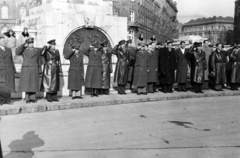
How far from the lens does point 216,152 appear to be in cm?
547

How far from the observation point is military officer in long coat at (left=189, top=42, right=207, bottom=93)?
513 inches

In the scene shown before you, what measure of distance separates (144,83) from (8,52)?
4.77 metres

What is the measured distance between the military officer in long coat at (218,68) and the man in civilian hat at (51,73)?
6.47m

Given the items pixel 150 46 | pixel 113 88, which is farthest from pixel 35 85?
pixel 150 46

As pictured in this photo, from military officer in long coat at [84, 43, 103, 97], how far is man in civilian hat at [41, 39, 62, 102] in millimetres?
1374

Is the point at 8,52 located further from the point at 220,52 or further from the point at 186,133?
the point at 220,52

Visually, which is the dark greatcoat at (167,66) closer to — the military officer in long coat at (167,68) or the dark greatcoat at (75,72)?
the military officer in long coat at (167,68)

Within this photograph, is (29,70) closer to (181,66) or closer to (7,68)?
(7,68)

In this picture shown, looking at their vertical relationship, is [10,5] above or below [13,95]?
above

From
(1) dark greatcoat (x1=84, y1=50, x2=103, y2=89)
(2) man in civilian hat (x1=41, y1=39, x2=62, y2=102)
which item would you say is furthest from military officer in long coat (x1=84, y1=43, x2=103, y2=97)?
(2) man in civilian hat (x1=41, y1=39, x2=62, y2=102)

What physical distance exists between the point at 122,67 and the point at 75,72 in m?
1.96

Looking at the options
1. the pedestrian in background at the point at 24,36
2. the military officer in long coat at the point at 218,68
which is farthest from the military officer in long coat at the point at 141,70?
the pedestrian in background at the point at 24,36

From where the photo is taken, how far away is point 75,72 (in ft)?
35.7

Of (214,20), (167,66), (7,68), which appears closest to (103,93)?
(167,66)
